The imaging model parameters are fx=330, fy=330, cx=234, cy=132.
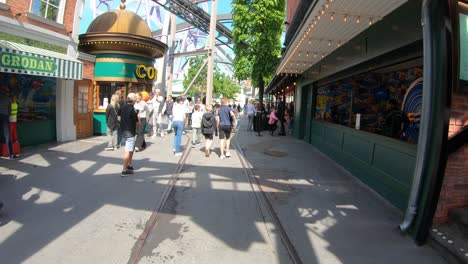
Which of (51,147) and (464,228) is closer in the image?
(464,228)

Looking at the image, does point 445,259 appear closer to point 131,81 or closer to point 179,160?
point 179,160

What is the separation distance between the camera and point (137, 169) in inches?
291

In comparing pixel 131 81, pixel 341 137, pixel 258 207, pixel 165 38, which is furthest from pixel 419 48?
pixel 165 38

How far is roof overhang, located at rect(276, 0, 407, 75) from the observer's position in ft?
15.7

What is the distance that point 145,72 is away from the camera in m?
13.6

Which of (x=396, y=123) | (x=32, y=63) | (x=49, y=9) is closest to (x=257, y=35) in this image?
(x=49, y=9)

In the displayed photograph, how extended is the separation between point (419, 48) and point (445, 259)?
2.98 m

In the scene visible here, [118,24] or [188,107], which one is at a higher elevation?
[118,24]

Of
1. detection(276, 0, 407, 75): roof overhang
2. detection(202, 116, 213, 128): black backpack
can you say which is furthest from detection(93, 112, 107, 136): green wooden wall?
detection(276, 0, 407, 75): roof overhang

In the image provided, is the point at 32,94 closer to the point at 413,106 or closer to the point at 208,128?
the point at 208,128

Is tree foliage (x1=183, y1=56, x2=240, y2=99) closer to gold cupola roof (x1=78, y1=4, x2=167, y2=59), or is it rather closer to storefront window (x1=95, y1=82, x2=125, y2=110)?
gold cupola roof (x1=78, y1=4, x2=167, y2=59)

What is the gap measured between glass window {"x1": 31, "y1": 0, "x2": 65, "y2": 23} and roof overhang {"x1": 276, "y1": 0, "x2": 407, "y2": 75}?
7.01 meters

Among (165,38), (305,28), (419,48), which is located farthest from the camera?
(165,38)

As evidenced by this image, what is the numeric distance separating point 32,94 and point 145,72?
4.77 metres
